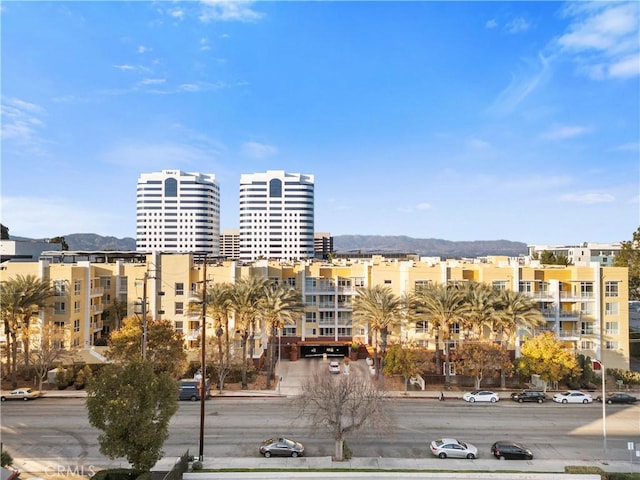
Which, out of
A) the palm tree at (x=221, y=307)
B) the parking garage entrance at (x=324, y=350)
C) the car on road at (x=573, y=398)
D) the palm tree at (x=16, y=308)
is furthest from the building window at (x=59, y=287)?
the car on road at (x=573, y=398)

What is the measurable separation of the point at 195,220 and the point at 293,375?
152 meters

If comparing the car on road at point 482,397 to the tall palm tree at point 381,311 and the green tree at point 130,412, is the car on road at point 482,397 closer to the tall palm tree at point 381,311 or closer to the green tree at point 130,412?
the tall palm tree at point 381,311

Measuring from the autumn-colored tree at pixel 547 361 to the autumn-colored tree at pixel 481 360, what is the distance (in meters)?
1.98

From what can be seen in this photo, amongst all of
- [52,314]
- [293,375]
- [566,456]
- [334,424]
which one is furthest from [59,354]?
[566,456]

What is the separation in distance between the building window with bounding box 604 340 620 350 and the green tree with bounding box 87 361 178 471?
5378 centimetres

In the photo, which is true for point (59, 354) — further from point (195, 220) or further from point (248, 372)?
point (195, 220)

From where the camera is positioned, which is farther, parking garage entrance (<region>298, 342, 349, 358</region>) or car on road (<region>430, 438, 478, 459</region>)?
parking garage entrance (<region>298, 342, 349, 358</region>)

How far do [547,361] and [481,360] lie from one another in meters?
6.26

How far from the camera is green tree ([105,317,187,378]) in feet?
135

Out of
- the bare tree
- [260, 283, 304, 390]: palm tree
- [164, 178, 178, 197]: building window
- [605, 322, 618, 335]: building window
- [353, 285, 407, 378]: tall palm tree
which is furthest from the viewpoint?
[164, 178, 178, 197]: building window

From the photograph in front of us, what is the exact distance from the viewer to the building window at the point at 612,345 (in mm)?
53416

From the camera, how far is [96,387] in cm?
2111

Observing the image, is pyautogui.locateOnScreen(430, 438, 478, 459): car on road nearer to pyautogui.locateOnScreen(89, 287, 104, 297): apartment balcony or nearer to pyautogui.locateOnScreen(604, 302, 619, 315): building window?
pyautogui.locateOnScreen(604, 302, 619, 315): building window

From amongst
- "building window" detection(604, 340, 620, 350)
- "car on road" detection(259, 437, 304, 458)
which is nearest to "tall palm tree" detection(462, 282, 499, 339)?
"building window" detection(604, 340, 620, 350)
